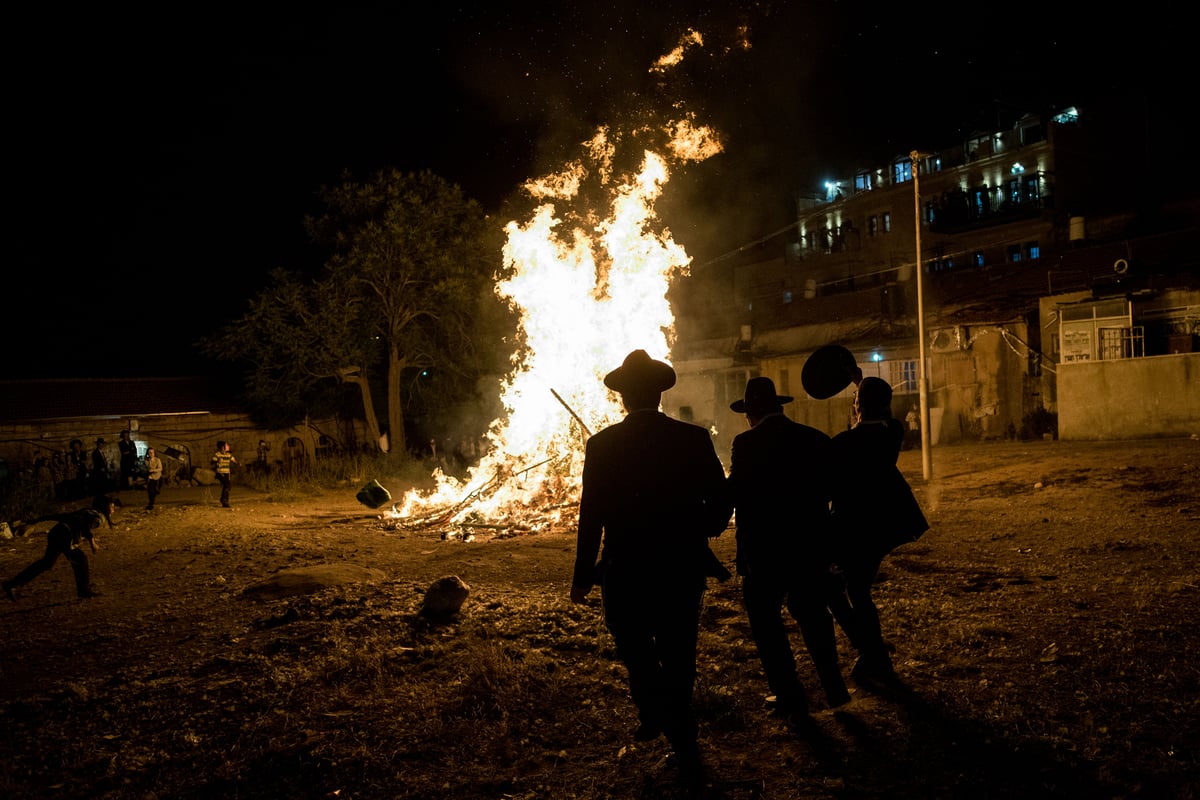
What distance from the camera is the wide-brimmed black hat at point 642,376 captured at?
427 centimetres

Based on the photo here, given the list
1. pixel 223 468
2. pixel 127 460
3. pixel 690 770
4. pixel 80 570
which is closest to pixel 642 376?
pixel 690 770

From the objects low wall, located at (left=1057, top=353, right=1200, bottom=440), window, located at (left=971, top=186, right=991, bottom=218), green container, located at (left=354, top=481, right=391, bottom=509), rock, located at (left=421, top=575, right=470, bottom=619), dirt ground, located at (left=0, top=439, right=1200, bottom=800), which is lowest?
dirt ground, located at (left=0, top=439, right=1200, bottom=800)

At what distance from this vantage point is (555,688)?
17.6ft

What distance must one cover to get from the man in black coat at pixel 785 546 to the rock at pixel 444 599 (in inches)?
137

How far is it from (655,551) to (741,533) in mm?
850

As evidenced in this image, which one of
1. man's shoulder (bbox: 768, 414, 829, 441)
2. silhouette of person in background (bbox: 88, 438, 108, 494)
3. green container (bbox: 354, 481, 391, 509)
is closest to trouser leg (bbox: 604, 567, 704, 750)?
man's shoulder (bbox: 768, 414, 829, 441)

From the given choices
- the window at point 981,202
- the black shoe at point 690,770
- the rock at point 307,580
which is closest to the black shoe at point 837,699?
the black shoe at point 690,770

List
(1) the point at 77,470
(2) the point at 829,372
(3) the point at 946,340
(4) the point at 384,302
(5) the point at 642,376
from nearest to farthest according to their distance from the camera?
(5) the point at 642,376, (2) the point at 829,372, (3) the point at 946,340, (1) the point at 77,470, (4) the point at 384,302

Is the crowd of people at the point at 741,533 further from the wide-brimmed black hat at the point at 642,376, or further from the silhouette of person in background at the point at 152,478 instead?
the silhouette of person in background at the point at 152,478

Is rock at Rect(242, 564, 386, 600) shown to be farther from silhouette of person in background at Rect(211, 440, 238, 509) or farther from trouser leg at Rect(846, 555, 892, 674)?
silhouette of person in background at Rect(211, 440, 238, 509)

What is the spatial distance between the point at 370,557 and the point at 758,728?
8032 millimetres

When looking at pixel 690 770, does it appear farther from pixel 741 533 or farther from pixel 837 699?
pixel 741 533

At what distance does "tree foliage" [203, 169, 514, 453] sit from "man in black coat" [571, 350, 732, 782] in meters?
22.3

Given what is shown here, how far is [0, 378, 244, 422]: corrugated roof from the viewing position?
2662cm
